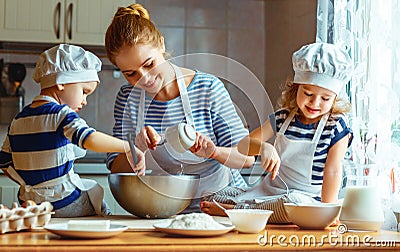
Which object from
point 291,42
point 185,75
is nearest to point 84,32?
point 291,42

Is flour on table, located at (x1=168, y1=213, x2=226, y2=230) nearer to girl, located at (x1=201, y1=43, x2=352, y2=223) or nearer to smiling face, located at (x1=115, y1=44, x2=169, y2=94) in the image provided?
girl, located at (x1=201, y1=43, x2=352, y2=223)

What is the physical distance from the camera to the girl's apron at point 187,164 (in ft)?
5.62

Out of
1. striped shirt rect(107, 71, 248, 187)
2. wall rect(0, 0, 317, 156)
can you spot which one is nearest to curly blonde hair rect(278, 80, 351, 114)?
striped shirt rect(107, 71, 248, 187)

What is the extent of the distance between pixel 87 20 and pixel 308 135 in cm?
152

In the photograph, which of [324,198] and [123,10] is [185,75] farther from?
[324,198]

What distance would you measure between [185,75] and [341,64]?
18.5 inches

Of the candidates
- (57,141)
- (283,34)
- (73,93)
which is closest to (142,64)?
(73,93)

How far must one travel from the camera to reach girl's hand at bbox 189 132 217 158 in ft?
4.74

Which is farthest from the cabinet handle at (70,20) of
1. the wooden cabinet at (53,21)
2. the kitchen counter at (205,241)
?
the kitchen counter at (205,241)

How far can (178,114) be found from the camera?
1.77 m

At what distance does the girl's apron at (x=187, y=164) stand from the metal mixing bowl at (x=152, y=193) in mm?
A: 261

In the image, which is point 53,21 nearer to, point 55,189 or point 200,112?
point 200,112

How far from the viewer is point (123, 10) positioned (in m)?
1.68

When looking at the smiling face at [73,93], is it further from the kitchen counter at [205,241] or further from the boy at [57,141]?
the kitchen counter at [205,241]
